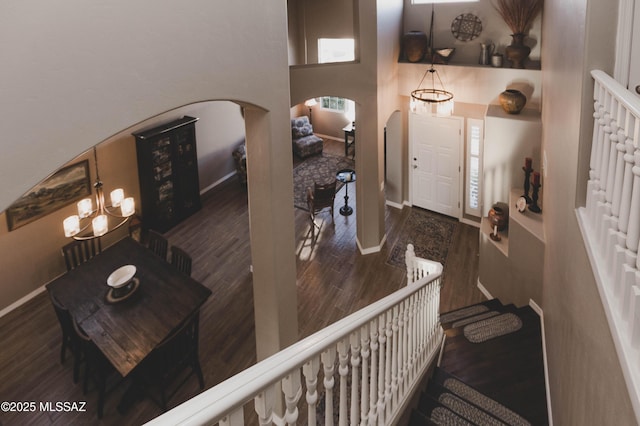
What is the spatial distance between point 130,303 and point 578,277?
4108 millimetres

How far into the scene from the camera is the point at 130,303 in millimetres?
4945

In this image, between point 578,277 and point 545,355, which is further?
point 545,355

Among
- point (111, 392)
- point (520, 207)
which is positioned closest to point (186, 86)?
point (111, 392)

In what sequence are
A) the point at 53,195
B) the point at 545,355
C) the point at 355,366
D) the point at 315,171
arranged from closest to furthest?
1. the point at 355,366
2. the point at 545,355
3. the point at 53,195
4. the point at 315,171

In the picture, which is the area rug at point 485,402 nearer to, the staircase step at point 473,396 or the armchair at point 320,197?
the staircase step at point 473,396

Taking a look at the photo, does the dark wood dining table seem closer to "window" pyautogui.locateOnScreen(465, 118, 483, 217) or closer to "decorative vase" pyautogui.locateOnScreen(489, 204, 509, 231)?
"decorative vase" pyautogui.locateOnScreen(489, 204, 509, 231)

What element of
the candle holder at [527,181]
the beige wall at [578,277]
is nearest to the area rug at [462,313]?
the candle holder at [527,181]

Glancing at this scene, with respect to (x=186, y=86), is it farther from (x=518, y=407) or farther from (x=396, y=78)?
(x=396, y=78)

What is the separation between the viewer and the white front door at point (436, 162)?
8188 millimetres

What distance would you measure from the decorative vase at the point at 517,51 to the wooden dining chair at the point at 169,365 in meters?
5.66

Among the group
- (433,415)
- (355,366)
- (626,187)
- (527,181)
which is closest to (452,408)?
(433,415)

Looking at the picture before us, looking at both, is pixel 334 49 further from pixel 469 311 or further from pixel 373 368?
pixel 373 368

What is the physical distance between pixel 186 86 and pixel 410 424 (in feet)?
8.82

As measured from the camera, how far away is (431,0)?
7805 mm
